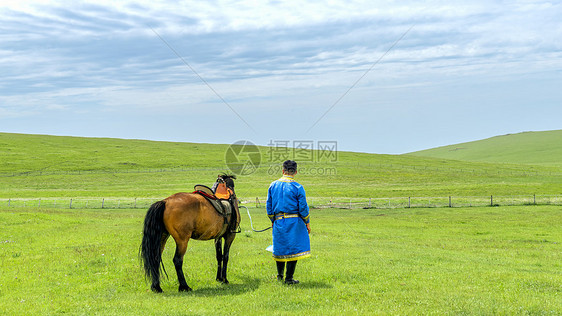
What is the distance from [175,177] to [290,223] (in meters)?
69.1

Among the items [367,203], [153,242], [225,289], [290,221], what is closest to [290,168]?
[290,221]

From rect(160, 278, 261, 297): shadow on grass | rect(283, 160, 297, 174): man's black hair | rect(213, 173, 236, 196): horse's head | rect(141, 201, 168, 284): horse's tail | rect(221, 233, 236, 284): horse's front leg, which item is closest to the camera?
rect(160, 278, 261, 297): shadow on grass

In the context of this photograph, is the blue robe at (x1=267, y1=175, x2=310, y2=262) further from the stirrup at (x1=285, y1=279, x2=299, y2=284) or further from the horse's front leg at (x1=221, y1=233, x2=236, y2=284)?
the horse's front leg at (x1=221, y1=233, x2=236, y2=284)

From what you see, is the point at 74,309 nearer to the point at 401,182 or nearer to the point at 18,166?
the point at 401,182

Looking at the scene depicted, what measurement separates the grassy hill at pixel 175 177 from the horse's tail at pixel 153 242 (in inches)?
1546

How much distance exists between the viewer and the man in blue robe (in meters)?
9.42

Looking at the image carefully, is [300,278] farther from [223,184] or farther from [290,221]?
[223,184]

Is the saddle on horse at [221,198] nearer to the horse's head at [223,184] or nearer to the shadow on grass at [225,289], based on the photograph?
the horse's head at [223,184]

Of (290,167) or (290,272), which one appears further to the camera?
(290,167)

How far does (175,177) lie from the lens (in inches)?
2985

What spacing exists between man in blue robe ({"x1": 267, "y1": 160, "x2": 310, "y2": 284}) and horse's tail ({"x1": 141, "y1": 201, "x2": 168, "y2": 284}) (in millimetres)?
2418

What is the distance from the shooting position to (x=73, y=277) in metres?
10.4

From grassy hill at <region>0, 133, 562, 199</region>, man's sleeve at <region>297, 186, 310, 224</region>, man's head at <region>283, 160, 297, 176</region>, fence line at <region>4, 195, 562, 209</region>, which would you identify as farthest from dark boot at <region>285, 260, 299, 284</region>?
grassy hill at <region>0, 133, 562, 199</region>

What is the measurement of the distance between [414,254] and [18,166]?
92.0 m
